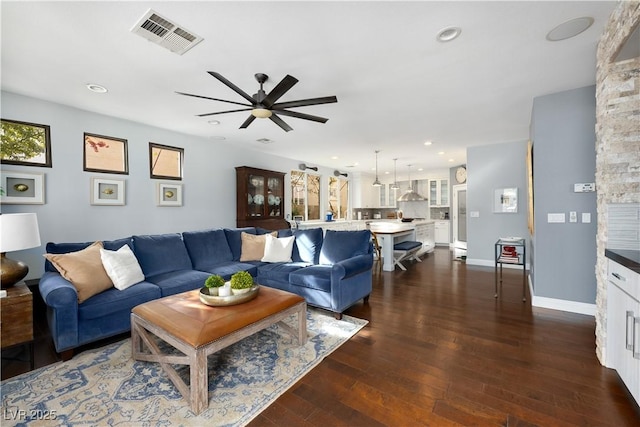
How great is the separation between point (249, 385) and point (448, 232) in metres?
8.58

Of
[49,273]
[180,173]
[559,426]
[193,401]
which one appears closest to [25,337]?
[49,273]

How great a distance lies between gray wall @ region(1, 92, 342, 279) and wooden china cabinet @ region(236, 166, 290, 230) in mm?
226

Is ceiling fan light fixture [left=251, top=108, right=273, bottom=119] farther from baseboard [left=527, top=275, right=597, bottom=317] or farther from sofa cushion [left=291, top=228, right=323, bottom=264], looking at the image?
baseboard [left=527, top=275, right=597, bottom=317]

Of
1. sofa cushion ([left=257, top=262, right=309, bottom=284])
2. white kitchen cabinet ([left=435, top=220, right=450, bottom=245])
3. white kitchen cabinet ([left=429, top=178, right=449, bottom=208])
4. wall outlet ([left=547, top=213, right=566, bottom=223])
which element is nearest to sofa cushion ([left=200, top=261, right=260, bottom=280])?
sofa cushion ([left=257, top=262, right=309, bottom=284])

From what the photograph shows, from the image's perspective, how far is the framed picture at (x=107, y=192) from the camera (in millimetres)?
3878

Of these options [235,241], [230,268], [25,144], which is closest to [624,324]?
[230,268]

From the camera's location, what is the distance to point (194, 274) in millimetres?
3340

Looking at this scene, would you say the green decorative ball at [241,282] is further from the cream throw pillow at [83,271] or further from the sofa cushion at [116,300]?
the cream throw pillow at [83,271]

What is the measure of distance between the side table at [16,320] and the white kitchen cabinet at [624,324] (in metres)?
4.27

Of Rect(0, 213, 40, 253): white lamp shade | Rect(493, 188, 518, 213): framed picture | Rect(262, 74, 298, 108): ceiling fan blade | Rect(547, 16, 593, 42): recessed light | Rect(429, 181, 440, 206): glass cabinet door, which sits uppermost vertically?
Rect(547, 16, 593, 42): recessed light

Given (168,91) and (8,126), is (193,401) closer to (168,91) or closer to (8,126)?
(168,91)

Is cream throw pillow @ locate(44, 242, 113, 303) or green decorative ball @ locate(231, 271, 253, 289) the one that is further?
cream throw pillow @ locate(44, 242, 113, 303)

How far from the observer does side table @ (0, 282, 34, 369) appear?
212cm

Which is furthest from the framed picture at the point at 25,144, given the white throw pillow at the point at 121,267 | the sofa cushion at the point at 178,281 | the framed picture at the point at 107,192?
the sofa cushion at the point at 178,281
